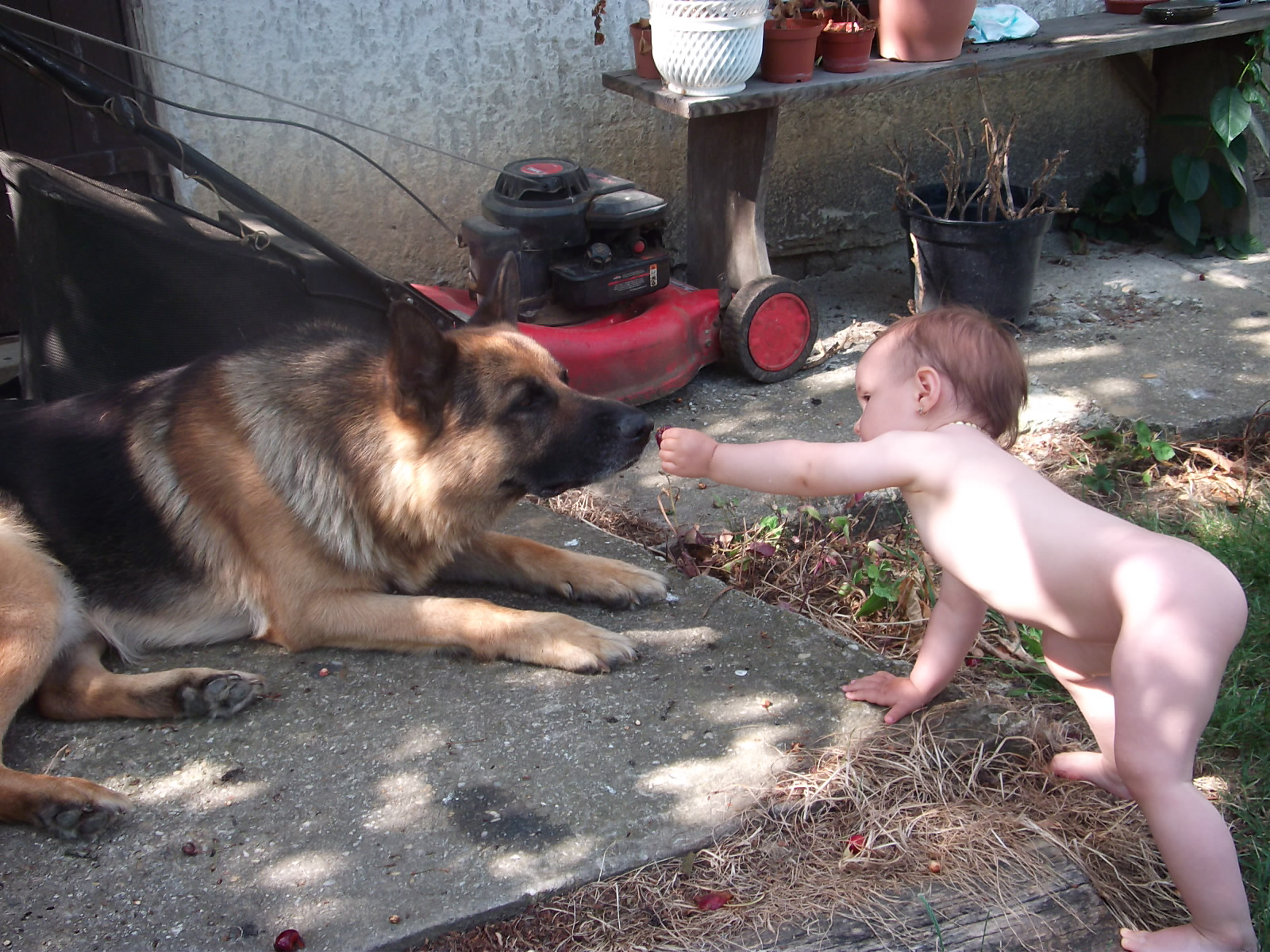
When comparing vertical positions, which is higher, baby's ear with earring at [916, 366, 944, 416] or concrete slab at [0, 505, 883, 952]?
baby's ear with earring at [916, 366, 944, 416]

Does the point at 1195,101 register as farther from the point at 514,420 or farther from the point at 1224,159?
the point at 514,420

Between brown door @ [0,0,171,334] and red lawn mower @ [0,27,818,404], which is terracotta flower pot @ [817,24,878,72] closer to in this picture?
red lawn mower @ [0,27,818,404]

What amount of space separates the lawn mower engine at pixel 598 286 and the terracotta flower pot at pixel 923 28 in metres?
1.31

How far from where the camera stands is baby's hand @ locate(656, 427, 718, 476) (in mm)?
2428

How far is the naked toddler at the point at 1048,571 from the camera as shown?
2.08 m

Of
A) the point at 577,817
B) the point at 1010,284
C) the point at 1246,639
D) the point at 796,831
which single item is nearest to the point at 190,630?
the point at 577,817

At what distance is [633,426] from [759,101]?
7.24 feet

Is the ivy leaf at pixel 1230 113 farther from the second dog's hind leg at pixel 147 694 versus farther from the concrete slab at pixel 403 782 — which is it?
the second dog's hind leg at pixel 147 694

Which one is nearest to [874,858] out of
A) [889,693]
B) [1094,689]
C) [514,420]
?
[889,693]

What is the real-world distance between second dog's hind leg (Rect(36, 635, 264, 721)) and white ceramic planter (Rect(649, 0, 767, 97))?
9.91 ft

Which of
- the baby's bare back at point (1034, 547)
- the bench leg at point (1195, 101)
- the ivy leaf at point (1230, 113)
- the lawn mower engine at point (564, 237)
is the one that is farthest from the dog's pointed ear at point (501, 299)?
the bench leg at point (1195, 101)

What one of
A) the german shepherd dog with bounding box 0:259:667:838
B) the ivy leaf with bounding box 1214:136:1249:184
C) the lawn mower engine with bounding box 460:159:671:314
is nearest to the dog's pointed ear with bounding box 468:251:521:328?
the german shepherd dog with bounding box 0:259:667:838

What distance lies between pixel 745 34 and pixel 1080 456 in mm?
2182

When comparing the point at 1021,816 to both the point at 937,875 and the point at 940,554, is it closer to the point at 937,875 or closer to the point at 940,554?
the point at 937,875
